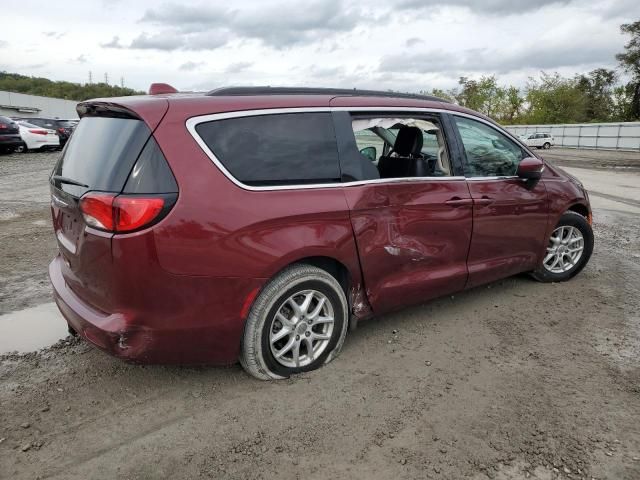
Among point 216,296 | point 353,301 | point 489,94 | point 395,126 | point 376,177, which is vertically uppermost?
point 489,94

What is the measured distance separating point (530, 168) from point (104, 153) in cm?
332

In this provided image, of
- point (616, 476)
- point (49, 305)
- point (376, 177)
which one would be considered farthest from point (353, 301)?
point (49, 305)

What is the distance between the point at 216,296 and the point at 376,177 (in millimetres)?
1368

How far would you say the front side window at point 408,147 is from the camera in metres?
3.82

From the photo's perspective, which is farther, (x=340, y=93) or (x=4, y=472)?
(x=340, y=93)

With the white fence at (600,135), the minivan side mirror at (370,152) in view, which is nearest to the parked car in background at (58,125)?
the minivan side mirror at (370,152)

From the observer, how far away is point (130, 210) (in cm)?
252

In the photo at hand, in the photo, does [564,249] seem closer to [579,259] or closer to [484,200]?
[579,259]

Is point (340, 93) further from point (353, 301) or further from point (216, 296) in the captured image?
point (216, 296)

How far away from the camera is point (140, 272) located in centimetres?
254

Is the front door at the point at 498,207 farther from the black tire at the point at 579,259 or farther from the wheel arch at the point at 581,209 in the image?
the wheel arch at the point at 581,209

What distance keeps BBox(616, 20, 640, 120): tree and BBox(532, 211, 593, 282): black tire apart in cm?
5266

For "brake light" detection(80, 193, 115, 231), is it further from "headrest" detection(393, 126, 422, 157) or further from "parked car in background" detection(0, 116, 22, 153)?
"parked car in background" detection(0, 116, 22, 153)

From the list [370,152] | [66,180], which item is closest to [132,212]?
[66,180]
